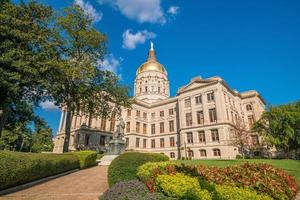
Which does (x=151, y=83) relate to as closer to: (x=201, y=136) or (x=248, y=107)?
(x=248, y=107)

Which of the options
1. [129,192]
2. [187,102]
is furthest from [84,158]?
[187,102]

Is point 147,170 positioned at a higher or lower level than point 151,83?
lower

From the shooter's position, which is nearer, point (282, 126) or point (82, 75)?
point (82, 75)

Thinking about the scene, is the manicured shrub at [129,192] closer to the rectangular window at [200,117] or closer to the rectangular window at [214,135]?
the rectangular window at [214,135]

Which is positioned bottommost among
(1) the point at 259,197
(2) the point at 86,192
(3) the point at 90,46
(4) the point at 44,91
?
(2) the point at 86,192

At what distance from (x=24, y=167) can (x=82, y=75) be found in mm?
14095

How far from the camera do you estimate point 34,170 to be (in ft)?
33.4

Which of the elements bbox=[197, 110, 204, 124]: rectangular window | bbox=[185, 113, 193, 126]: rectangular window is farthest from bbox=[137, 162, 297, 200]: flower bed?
bbox=[185, 113, 193, 126]: rectangular window

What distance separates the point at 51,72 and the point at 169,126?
33347mm

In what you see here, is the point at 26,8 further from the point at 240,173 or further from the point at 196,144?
the point at 196,144

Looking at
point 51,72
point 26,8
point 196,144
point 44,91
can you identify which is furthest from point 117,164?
point 196,144

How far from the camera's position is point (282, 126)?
30.8 m

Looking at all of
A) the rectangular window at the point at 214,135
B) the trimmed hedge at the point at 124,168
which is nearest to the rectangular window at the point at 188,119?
the rectangular window at the point at 214,135

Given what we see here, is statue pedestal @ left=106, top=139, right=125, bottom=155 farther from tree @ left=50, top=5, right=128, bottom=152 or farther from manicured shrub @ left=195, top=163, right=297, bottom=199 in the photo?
manicured shrub @ left=195, top=163, right=297, bottom=199
